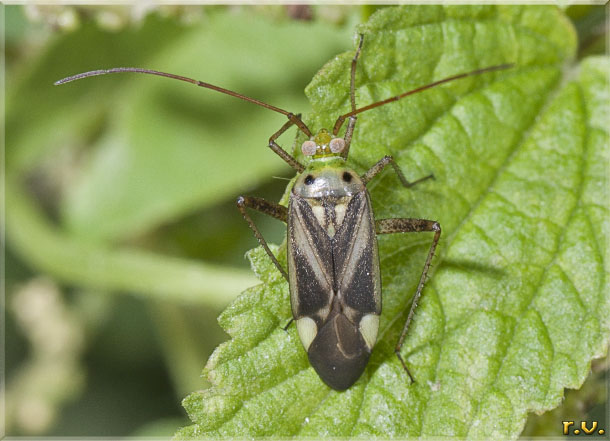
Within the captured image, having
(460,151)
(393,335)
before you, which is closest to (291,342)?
(393,335)

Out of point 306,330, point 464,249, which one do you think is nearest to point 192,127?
point 306,330

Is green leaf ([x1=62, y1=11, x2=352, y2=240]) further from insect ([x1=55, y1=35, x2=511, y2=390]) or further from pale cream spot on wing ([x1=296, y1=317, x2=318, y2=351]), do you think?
pale cream spot on wing ([x1=296, y1=317, x2=318, y2=351])

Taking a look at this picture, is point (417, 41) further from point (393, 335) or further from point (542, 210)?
point (393, 335)

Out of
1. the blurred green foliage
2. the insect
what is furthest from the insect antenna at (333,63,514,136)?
the blurred green foliage

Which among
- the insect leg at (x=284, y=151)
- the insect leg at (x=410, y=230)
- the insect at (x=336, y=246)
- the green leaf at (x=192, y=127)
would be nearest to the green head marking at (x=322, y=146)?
the insect at (x=336, y=246)

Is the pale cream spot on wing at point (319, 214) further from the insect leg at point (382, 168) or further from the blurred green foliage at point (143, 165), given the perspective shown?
the blurred green foliage at point (143, 165)

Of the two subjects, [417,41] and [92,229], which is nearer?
[417,41]

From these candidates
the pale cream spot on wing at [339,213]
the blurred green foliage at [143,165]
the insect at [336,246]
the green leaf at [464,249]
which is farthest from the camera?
the blurred green foliage at [143,165]
